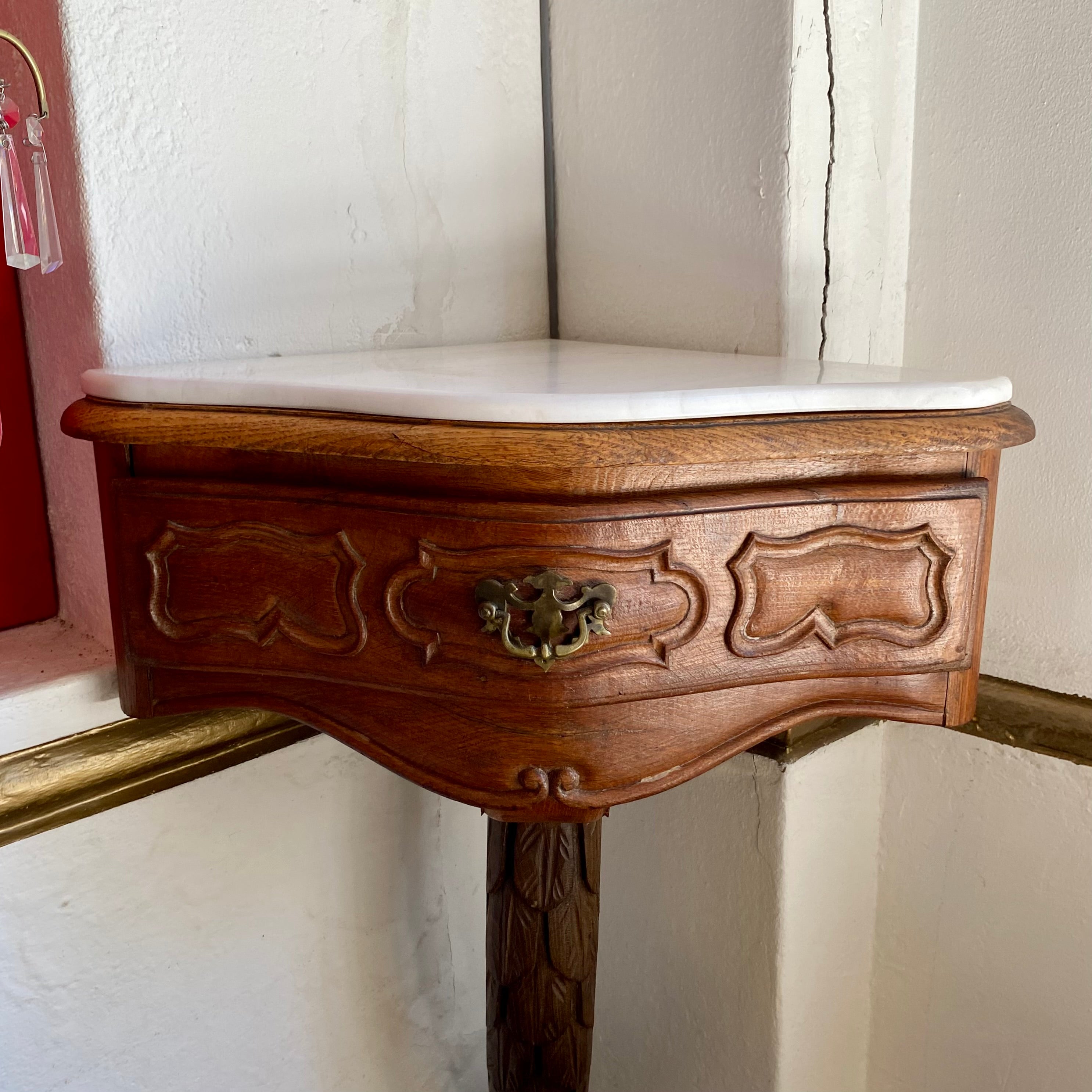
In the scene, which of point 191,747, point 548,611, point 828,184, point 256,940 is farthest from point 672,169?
point 256,940

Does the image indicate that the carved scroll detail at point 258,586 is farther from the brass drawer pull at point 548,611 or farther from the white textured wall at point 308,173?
the white textured wall at point 308,173

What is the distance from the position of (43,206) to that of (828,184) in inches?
23.5

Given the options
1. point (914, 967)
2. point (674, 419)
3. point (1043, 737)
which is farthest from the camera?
point (914, 967)

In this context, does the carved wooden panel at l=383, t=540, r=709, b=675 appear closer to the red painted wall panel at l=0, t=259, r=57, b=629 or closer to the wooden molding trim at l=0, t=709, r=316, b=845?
the wooden molding trim at l=0, t=709, r=316, b=845

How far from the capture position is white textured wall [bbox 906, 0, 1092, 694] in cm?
85

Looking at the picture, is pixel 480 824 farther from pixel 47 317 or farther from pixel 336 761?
pixel 47 317

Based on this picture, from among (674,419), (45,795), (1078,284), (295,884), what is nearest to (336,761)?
(295,884)

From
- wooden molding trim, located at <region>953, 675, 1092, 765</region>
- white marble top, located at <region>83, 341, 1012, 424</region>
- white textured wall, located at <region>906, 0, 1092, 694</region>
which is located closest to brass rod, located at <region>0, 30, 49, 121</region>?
white marble top, located at <region>83, 341, 1012, 424</region>

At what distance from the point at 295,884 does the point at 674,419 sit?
0.61 metres

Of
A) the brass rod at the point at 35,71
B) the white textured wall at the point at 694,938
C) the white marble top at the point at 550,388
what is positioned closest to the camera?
the white marble top at the point at 550,388

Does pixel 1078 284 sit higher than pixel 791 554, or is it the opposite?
pixel 1078 284

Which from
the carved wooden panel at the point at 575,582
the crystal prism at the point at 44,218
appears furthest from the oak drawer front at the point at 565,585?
the crystal prism at the point at 44,218

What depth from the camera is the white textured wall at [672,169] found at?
35.1 inches

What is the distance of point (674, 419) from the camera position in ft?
1.96
